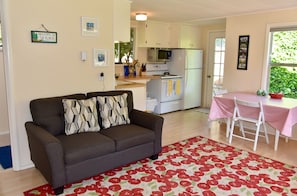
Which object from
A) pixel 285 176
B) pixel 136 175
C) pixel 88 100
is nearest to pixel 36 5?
pixel 88 100

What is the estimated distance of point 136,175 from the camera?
2.91 metres

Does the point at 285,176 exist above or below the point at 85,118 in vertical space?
below

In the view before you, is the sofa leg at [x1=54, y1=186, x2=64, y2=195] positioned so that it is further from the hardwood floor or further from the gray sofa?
the hardwood floor

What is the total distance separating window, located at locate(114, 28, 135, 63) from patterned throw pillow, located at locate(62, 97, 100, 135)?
273 cm

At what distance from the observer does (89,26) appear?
3418mm

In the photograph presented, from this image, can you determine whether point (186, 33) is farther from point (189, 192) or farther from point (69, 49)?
point (189, 192)

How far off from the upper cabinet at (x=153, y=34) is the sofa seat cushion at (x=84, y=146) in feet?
11.3

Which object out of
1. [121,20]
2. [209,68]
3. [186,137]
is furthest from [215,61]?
[121,20]

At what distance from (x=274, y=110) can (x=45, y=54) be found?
328 centimetres

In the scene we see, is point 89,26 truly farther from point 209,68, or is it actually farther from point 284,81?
point 209,68

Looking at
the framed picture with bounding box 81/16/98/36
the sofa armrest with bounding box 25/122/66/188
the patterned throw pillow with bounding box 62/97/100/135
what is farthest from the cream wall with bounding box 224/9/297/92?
the sofa armrest with bounding box 25/122/66/188

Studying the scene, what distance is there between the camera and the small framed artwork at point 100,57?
3.57 metres

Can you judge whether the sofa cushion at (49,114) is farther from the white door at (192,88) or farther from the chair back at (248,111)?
the white door at (192,88)

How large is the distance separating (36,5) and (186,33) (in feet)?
13.6
